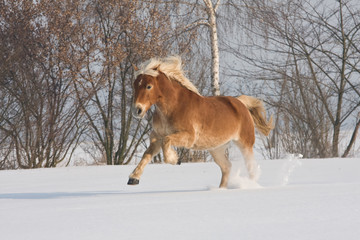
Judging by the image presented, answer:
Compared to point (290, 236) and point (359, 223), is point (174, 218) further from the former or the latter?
point (359, 223)

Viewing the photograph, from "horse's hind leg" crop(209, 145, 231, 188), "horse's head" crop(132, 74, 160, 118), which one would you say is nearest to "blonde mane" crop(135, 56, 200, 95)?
"horse's head" crop(132, 74, 160, 118)

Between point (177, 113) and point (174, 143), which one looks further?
point (177, 113)

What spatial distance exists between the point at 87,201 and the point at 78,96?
7.64 meters

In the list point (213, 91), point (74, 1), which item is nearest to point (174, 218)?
point (213, 91)

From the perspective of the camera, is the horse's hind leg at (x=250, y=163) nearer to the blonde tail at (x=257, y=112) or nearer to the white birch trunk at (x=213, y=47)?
the blonde tail at (x=257, y=112)

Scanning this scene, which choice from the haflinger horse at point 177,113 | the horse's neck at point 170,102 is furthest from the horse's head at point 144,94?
the horse's neck at point 170,102

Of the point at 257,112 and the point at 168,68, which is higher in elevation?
the point at 168,68

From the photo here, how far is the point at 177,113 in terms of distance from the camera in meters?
5.62

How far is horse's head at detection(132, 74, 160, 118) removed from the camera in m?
5.30

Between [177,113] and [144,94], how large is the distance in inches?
17.8

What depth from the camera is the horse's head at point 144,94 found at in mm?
5305

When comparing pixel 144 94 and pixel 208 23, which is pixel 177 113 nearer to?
pixel 144 94

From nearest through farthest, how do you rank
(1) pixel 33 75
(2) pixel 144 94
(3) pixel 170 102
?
(2) pixel 144 94, (3) pixel 170 102, (1) pixel 33 75

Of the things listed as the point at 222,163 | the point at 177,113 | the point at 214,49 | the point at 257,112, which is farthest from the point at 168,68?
the point at 214,49
